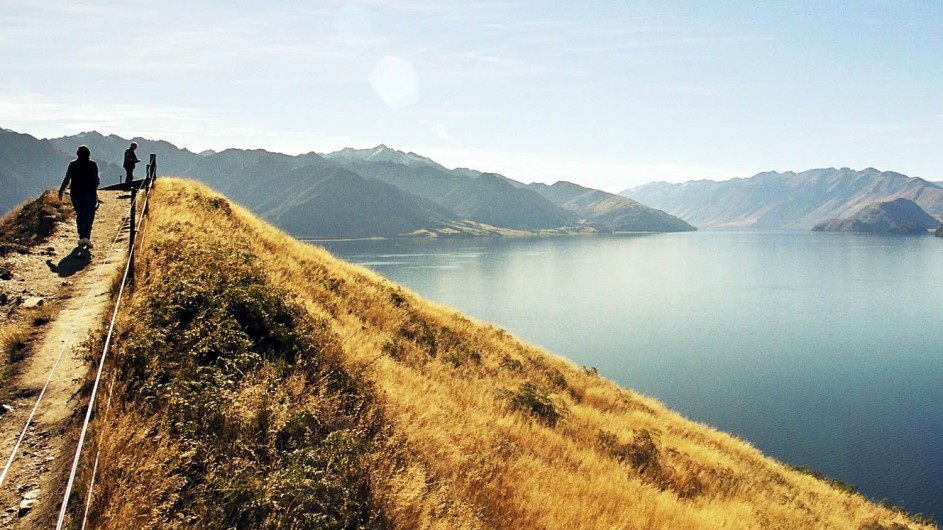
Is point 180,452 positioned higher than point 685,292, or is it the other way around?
point 180,452

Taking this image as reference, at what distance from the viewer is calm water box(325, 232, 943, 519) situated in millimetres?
36844

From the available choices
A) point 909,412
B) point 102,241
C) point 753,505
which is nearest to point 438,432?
point 753,505

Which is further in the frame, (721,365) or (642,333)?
(642,333)

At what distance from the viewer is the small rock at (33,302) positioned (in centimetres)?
964

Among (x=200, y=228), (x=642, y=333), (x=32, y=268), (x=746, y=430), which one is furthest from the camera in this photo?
(x=642, y=333)

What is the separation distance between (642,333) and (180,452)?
67.2 metres

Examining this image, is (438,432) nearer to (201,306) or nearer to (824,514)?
(201,306)

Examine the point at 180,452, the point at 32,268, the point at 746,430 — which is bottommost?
the point at 746,430

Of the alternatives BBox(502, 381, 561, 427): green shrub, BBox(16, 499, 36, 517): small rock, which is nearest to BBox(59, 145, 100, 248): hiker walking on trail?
BBox(16, 499, 36, 517): small rock

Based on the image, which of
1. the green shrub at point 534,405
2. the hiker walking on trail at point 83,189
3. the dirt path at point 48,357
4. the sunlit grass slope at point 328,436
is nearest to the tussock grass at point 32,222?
the dirt path at point 48,357

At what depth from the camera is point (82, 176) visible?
13695 mm

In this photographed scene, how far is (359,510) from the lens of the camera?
5.91 metres

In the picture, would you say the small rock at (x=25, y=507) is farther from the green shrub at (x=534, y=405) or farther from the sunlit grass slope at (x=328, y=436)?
the green shrub at (x=534, y=405)

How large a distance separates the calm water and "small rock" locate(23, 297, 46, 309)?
40518 millimetres
